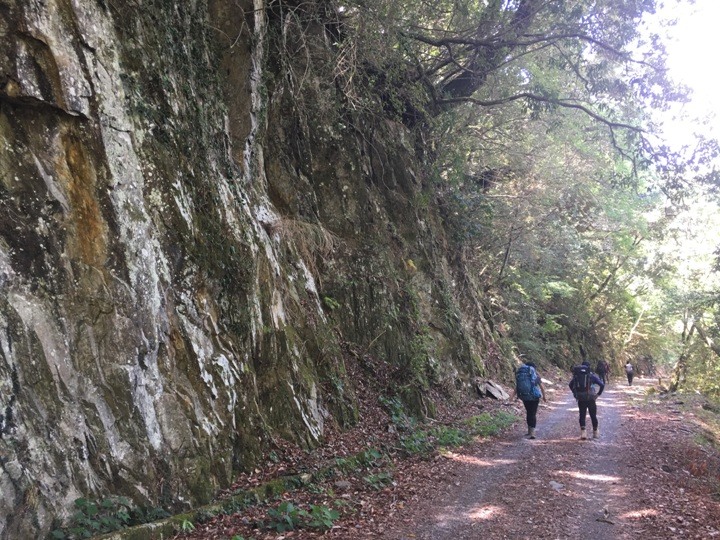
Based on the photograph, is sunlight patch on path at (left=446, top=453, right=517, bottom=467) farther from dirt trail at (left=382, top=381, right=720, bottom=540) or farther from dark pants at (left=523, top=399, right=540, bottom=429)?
dark pants at (left=523, top=399, right=540, bottom=429)

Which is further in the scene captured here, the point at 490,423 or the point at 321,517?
the point at 490,423

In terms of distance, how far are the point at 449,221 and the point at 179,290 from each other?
568 inches

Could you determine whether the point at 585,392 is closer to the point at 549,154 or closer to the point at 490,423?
the point at 490,423

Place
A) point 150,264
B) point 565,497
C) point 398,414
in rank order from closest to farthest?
1. point 150,264
2. point 565,497
3. point 398,414

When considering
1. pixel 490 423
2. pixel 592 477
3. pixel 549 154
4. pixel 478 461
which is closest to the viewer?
pixel 592 477

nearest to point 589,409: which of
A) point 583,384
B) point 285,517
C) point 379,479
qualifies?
point 583,384

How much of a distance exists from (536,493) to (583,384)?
465cm

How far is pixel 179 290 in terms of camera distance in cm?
679

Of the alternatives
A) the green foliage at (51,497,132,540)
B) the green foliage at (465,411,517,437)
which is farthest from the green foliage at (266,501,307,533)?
the green foliage at (465,411,517,437)

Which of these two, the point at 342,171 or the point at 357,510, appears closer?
the point at 357,510

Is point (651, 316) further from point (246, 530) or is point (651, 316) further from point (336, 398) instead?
point (246, 530)

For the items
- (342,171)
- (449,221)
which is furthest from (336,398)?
(449,221)

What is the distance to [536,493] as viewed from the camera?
7.37 metres

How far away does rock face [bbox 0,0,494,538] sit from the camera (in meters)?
5.13
